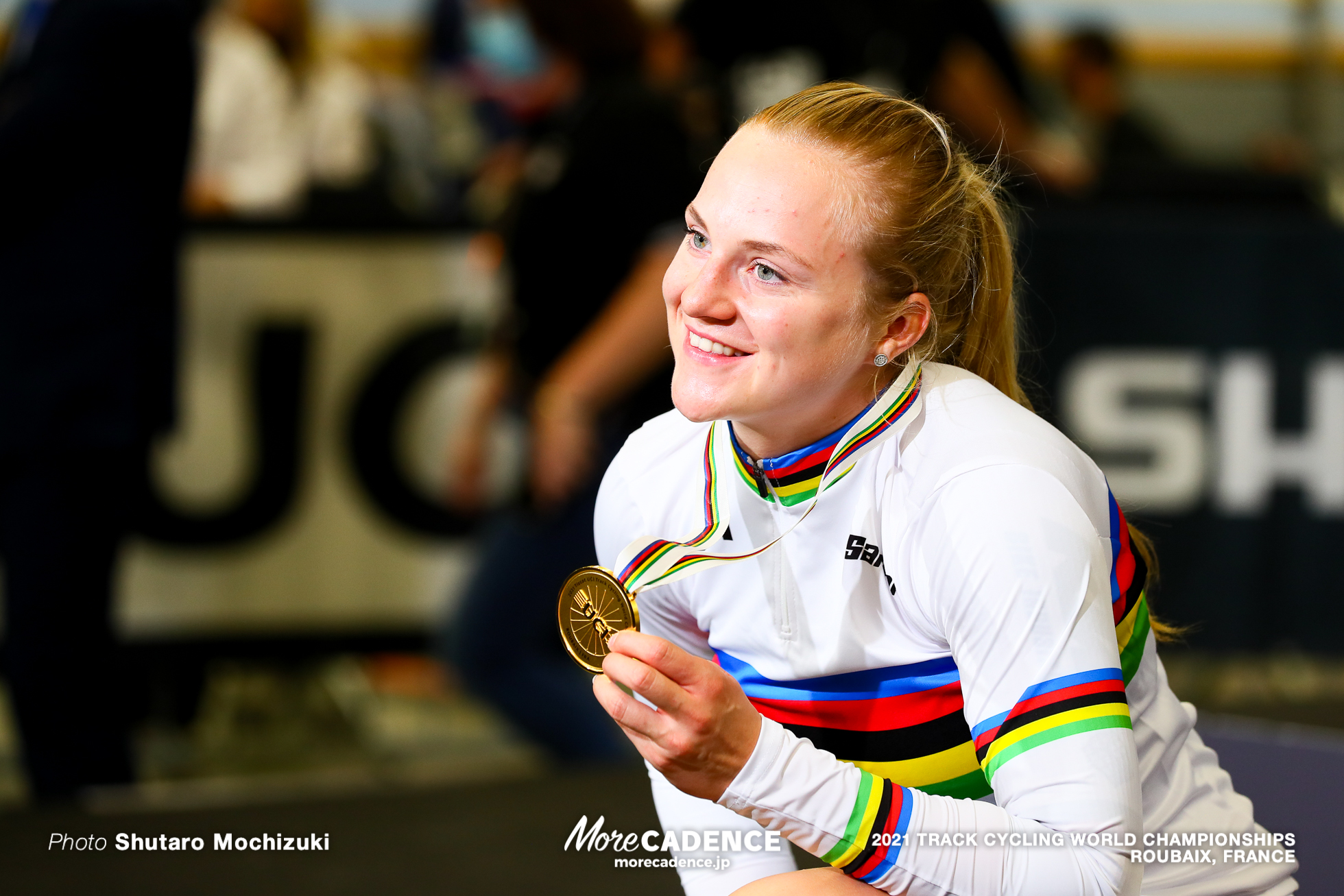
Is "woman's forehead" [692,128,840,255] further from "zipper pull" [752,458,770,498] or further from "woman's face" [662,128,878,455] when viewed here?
"zipper pull" [752,458,770,498]

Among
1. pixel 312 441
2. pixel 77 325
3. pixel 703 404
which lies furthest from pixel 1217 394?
pixel 703 404

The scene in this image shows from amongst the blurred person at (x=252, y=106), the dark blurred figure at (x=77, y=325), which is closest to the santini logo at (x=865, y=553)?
the dark blurred figure at (x=77, y=325)

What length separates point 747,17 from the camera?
146 inches

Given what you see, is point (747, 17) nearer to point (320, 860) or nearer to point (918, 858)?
point (320, 860)

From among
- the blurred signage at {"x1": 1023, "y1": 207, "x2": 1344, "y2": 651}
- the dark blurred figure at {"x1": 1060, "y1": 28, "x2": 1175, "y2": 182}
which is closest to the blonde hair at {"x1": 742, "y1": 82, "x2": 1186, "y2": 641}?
the blurred signage at {"x1": 1023, "y1": 207, "x2": 1344, "y2": 651}

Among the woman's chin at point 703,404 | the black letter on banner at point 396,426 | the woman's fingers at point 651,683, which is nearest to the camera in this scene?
the woman's fingers at point 651,683

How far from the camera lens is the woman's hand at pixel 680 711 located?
89 centimetres

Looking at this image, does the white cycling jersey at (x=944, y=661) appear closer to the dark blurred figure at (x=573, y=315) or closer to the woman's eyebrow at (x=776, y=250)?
the woman's eyebrow at (x=776, y=250)

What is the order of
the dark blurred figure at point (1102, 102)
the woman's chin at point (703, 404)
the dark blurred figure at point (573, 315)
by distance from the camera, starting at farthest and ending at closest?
the dark blurred figure at point (1102, 102) < the dark blurred figure at point (573, 315) < the woman's chin at point (703, 404)

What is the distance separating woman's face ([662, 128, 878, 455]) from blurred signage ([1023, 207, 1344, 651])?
2.49 metres

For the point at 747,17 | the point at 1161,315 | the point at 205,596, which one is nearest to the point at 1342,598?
the point at 1161,315

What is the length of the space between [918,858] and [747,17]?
3105mm

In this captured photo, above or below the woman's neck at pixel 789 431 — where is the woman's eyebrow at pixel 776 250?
above

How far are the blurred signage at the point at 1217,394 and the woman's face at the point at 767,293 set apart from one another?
249 cm
